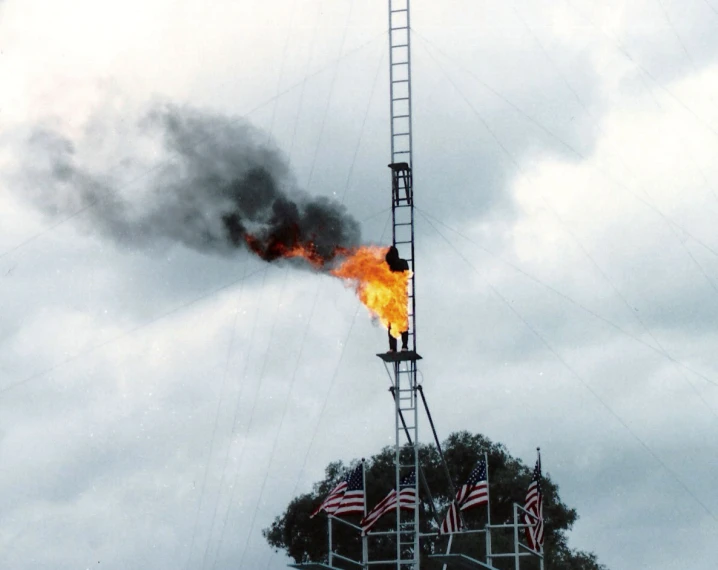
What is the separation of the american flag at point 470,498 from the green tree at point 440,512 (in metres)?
33.2

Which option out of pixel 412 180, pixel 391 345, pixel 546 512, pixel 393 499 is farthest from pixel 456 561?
pixel 546 512

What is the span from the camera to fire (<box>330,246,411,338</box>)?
5906cm

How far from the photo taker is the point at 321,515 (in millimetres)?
95625

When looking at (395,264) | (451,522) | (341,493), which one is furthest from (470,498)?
(395,264)

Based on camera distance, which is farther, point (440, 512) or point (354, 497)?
point (440, 512)

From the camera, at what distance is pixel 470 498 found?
55938 mm

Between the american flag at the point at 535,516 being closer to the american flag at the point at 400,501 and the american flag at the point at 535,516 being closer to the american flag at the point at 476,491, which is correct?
the american flag at the point at 476,491

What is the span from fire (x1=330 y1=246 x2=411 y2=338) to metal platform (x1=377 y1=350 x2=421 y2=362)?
831 mm

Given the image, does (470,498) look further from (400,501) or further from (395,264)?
(395,264)

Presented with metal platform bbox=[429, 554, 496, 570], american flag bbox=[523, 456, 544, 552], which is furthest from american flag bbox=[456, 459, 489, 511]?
metal platform bbox=[429, 554, 496, 570]

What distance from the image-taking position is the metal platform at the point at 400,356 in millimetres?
58531

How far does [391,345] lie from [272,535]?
141ft

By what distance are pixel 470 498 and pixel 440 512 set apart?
40.5m

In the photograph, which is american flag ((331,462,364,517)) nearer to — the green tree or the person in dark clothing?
the person in dark clothing
